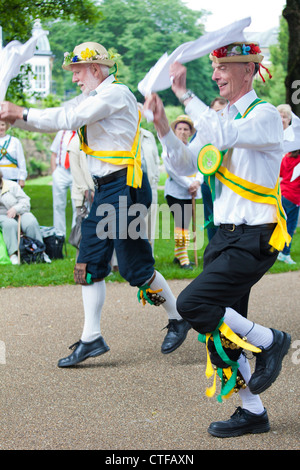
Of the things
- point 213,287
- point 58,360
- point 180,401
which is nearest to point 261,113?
point 213,287

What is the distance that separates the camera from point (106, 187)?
4980mm

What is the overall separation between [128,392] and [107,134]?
5.80ft

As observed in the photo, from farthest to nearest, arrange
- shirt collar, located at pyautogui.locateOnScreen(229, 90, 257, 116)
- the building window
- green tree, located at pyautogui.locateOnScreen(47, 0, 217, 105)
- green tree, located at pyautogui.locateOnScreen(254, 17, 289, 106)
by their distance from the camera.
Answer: the building window
green tree, located at pyautogui.locateOnScreen(254, 17, 289, 106)
green tree, located at pyautogui.locateOnScreen(47, 0, 217, 105)
shirt collar, located at pyautogui.locateOnScreen(229, 90, 257, 116)

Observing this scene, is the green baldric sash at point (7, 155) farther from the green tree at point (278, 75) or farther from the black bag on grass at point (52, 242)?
the green tree at point (278, 75)

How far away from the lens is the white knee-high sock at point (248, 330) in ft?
12.0

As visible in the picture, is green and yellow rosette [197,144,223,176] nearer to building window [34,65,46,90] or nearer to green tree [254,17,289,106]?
green tree [254,17,289,106]

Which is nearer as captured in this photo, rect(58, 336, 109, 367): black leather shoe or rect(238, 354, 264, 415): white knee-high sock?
rect(238, 354, 264, 415): white knee-high sock

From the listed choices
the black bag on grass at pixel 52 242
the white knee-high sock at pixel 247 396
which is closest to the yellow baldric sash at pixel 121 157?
the white knee-high sock at pixel 247 396

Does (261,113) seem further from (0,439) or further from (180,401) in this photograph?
(0,439)

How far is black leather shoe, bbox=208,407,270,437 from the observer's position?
3729 mm

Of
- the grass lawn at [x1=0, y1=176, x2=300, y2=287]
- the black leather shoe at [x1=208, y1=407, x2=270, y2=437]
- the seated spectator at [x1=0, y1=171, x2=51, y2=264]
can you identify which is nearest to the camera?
the black leather shoe at [x1=208, y1=407, x2=270, y2=437]

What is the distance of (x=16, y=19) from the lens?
13.1 metres

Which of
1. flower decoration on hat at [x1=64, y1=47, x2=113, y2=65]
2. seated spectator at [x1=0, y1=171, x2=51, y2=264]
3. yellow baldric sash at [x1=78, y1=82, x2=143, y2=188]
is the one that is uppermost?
flower decoration on hat at [x1=64, y1=47, x2=113, y2=65]

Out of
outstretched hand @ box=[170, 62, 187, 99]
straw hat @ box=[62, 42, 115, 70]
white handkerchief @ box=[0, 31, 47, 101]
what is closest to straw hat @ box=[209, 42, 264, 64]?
outstretched hand @ box=[170, 62, 187, 99]
